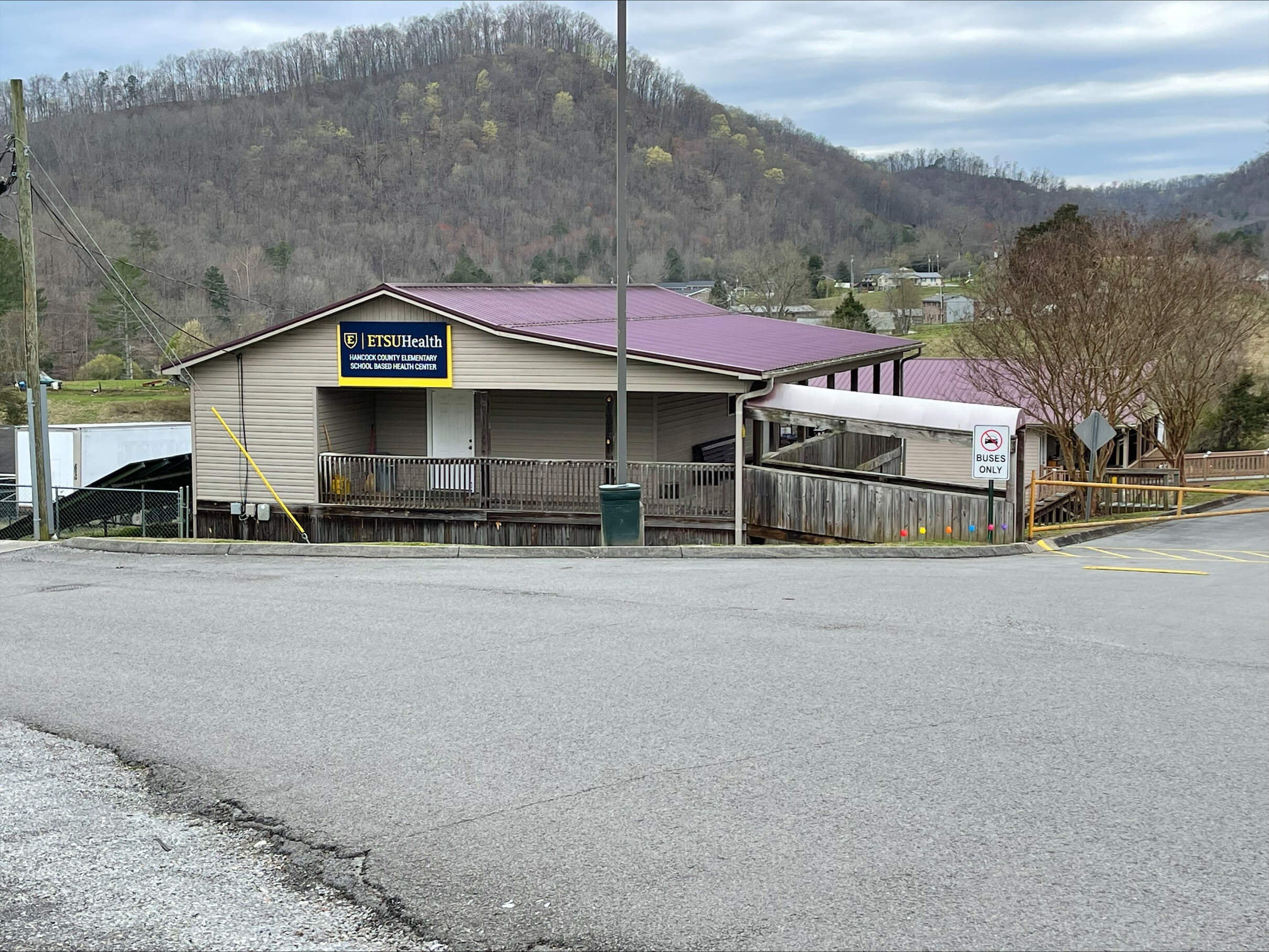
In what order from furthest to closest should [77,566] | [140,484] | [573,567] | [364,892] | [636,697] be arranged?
[140,484] < [77,566] < [573,567] < [636,697] < [364,892]

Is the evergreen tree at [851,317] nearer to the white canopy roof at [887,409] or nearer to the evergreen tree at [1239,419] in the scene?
the evergreen tree at [1239,419]

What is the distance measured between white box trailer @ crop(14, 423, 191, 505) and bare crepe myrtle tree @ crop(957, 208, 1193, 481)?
73.9ft

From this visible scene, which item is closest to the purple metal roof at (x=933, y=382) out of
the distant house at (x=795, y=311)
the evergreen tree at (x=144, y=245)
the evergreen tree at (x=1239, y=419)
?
the evergreen tree at (x=1239, y=419)

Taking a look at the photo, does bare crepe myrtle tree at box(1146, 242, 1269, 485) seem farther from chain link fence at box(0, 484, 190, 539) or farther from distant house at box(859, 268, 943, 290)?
distant house at box(859, 268, 943, 290)

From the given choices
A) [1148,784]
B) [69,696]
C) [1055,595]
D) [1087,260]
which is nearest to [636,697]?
[1148,784]

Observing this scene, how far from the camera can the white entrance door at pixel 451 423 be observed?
1037 inches

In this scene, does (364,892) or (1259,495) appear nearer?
(364,892)

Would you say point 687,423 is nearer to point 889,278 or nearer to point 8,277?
point 8,277

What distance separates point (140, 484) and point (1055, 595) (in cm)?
2438

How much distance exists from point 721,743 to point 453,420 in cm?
1947

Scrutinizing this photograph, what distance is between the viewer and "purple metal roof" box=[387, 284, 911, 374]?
78.8 feet

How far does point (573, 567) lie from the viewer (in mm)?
16688

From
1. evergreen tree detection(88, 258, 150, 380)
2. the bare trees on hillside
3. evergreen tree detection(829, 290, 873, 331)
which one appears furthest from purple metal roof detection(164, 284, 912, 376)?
evergreen tree detection(88, 258, 150, 380)

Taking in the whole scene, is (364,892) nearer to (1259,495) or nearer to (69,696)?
(69,696)
